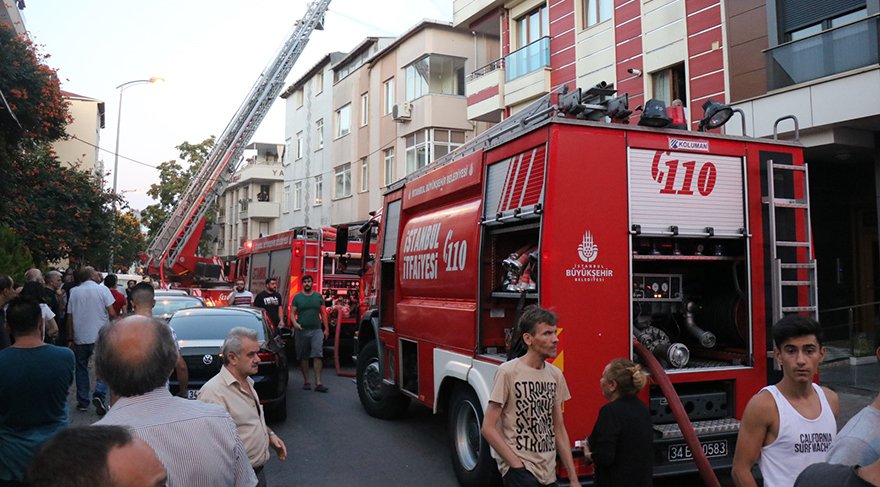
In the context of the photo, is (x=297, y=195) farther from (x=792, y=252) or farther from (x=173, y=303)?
(x=792, y=252)

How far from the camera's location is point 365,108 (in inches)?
1184

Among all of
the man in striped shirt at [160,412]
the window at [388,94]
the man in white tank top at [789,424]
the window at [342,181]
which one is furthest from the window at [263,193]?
the man in white tank top at [789,424]

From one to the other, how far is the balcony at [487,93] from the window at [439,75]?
3.72 meters

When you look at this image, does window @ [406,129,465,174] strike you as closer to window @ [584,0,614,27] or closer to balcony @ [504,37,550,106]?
balcony @ [504,37,550,106]

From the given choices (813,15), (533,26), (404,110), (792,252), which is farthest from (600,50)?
(792,252)

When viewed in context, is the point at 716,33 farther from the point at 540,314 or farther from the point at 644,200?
the point at 540,314

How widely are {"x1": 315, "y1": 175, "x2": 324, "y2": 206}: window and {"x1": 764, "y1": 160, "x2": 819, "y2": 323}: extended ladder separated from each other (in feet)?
95.7

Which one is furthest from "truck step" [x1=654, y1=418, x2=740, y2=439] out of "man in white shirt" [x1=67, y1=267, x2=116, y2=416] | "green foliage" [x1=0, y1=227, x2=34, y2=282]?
"green foliage" [x1=0, y1=227, x2=34, y2=282]

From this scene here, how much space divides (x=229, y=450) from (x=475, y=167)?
13.7 feet

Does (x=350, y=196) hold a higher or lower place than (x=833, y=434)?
higher

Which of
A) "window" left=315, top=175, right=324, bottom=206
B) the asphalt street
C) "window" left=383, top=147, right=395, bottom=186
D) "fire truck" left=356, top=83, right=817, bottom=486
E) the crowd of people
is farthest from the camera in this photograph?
"window" left=315, top=175, right=324, bottom=206

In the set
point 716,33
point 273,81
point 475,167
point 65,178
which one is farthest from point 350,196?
point 475,167

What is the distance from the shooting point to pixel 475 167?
20.0 ft

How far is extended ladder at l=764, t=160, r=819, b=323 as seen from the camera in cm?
534
